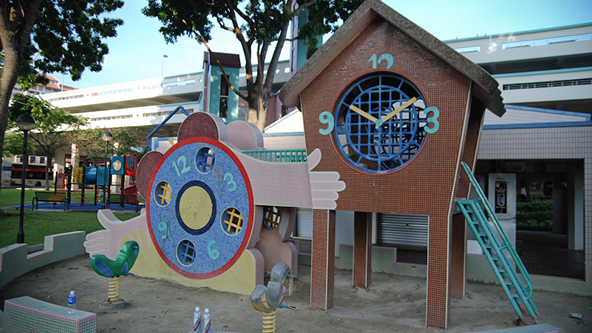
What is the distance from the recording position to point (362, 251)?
1218 cm

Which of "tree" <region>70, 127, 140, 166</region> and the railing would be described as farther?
"tree" <region>70, 127, 140, 166</region>

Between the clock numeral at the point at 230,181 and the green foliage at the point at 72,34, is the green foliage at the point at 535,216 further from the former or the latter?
the green foliage at the point at 72,34

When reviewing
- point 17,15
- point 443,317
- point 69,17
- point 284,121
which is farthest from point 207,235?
point 69,17

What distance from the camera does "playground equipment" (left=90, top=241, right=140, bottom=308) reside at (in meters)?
9.34

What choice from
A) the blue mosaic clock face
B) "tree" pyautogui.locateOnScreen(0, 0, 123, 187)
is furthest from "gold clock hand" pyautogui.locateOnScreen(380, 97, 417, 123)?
"tree" pyautogui.locateOnScreen(0, 0, 123, 187)

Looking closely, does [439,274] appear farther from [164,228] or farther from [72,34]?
[72,34]

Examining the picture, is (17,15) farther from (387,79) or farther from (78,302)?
(387,79)

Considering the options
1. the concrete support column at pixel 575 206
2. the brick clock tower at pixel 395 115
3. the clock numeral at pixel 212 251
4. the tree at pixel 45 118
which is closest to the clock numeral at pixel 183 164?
Result: the clock numeral at pixel 212 251

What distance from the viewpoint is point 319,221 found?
31.8 feet

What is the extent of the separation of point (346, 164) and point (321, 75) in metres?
2.33

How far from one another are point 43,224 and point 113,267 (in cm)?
1405

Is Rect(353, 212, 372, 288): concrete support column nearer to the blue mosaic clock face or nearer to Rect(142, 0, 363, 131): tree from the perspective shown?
the blue mosaic clock face

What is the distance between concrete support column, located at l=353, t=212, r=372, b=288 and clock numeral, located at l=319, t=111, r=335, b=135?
377cm

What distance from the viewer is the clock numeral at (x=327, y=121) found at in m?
9.53
